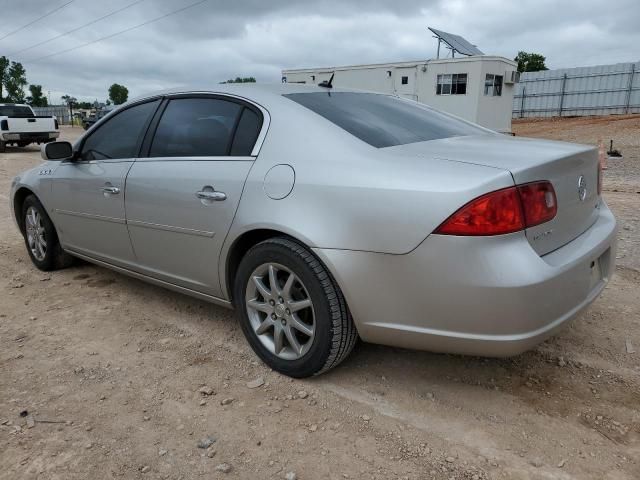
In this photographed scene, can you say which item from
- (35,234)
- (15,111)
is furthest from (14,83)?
(35,234)

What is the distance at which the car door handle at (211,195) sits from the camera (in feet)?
9.06

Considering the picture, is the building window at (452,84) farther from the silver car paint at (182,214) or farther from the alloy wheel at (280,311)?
the alloy wheel at (280,311)

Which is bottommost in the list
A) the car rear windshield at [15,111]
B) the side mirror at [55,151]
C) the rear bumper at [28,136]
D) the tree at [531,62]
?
the rear bumper at [28,136]

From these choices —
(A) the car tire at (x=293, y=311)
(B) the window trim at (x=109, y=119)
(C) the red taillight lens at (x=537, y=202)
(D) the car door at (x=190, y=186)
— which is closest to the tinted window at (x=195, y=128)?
(D) the car door at (x=190, y=186)

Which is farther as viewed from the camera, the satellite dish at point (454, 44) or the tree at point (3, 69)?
the tree at point (3, 69)

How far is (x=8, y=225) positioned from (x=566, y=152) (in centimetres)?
651

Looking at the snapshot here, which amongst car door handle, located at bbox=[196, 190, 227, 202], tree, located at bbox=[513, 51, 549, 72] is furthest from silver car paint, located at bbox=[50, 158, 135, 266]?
tree, located at bbox=[513, 51, 549, 72]

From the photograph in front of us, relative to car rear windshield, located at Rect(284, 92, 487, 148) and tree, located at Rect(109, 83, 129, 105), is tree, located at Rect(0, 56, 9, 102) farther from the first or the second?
car rear windshield, located at Rect(284, 92, 487, 148)

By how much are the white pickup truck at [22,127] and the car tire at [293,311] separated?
18.2 meters

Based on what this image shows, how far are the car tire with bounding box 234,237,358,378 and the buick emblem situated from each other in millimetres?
1227

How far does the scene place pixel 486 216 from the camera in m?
2.03

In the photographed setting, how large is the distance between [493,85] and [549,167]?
20.3 metres

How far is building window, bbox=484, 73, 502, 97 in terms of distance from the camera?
66.5 ft

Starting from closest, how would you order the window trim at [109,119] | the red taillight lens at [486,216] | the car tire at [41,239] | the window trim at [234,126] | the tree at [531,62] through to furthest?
the red taillight lens at [486,216], the window trim at [234,126], the window trim at [109,119], the car tire at [41,239], the tree at [531,62]
